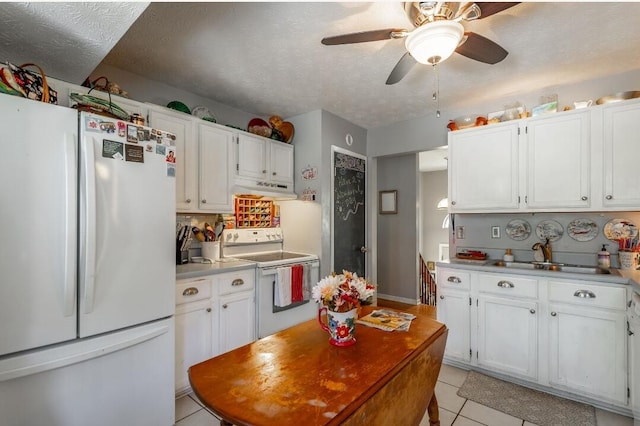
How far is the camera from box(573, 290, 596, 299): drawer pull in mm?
2158

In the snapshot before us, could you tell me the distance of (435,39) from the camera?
151cm

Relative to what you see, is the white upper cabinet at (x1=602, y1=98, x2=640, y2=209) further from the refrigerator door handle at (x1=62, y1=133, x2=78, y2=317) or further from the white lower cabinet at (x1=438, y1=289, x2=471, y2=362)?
the refrigerator door handle at (x1=62, y1=133, x2=78, y2=317)

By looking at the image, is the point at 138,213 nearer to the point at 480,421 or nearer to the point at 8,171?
the point at 8,171

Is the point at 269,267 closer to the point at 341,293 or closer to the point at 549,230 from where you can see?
the point at 341,293

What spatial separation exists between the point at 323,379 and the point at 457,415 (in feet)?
5.23

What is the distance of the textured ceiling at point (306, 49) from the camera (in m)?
1.62

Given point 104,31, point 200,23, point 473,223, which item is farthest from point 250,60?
point 473,223

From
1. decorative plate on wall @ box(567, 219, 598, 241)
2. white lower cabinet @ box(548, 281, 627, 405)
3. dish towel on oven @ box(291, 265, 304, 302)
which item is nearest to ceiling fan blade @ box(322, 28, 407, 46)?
dish towel on oven @ box(291, 265, 304, 302)

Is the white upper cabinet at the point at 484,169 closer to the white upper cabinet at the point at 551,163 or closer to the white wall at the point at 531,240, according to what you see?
the white upper cabinet at the point at 551,163

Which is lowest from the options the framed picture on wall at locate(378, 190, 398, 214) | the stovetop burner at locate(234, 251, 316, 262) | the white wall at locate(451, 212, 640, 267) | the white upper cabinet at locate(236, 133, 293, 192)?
the stovetop burner at locate(234, 251, 316, 262)

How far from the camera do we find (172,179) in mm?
1935

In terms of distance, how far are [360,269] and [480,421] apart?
2.07 metres

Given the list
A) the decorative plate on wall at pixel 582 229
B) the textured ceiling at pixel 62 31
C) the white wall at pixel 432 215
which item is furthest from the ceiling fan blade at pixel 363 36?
the white wall at pixel 432 215

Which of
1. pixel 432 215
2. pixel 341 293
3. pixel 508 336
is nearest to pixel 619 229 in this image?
pixel 508 336
